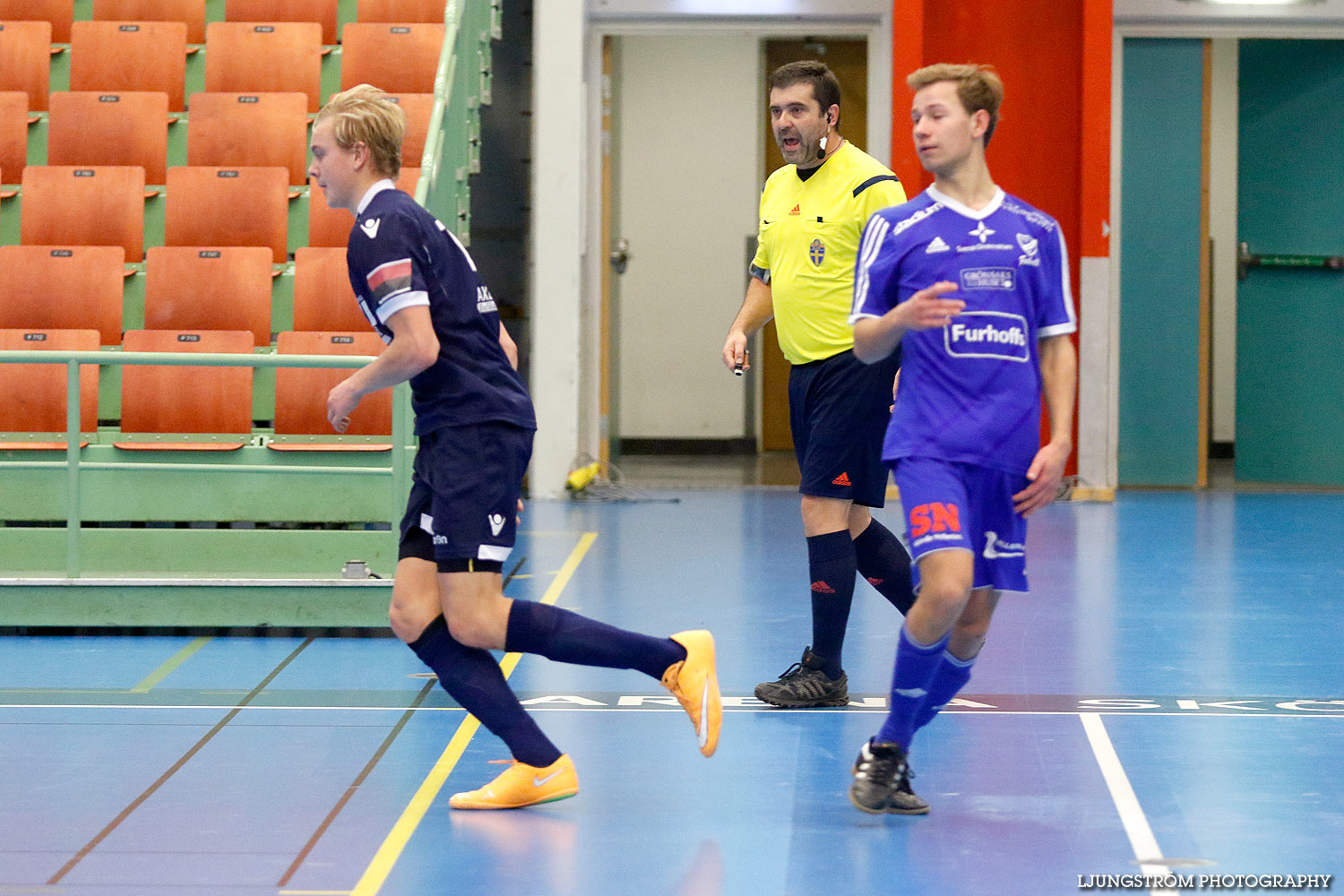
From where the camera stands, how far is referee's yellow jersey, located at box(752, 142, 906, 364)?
4410 mm

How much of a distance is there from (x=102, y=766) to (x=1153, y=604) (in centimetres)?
415

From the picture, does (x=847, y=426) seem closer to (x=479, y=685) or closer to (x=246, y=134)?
(x=479, y=685)

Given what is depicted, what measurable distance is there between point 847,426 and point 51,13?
644cm

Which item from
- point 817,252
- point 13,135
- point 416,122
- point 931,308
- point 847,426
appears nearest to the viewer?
point 931,308

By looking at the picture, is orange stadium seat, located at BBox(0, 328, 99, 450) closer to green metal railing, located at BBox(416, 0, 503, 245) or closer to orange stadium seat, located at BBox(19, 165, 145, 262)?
orange stadium seat, located at BBox(19, 165, 145, 262)

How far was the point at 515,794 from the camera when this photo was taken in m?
3.56

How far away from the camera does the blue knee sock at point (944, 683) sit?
11.7 ft

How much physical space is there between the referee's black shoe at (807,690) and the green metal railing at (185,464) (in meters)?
1.62

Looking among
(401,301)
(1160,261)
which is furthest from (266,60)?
(1160,261)

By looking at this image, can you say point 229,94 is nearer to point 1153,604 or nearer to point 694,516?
point 694,516

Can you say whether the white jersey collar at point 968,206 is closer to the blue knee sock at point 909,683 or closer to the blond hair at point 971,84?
the blond hair at point 971,84

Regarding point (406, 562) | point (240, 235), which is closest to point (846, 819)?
point (406, 562)

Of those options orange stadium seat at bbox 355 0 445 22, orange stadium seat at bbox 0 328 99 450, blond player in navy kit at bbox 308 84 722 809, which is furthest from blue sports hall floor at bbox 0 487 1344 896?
orange stadium seat at bbox 355 0 445 22

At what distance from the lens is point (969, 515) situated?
10.9ft
